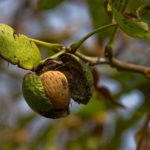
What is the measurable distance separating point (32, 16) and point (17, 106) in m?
0.73

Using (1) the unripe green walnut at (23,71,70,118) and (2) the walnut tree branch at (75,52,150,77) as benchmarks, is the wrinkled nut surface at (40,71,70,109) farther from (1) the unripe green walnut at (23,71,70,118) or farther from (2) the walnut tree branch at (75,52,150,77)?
(2) the walnut tree branch at (75,52,150,77)

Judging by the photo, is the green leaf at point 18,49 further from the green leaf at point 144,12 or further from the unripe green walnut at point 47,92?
the green leaf at point 144,12

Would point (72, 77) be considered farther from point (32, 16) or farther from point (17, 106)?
point (32, 16)

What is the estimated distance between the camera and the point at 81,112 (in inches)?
110

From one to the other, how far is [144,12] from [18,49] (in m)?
0.34

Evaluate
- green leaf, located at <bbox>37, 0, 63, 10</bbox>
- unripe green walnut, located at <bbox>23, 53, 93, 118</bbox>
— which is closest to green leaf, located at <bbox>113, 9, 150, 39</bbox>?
unripe green walnut, located at <bbox>23, 53, 93, 118</bbox>

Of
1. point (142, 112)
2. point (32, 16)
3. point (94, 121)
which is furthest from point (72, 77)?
point (32, 16)

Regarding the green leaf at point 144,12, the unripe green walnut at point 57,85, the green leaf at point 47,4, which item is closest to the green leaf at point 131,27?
the green leaf at point 144,12

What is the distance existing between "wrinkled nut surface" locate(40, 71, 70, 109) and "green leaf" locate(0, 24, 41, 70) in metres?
0.05

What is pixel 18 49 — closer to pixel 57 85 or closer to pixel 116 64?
pixel 57 85

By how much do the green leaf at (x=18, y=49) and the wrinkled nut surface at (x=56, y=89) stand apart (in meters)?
Result: 0.05

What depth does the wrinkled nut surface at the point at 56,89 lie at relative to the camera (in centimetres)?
130

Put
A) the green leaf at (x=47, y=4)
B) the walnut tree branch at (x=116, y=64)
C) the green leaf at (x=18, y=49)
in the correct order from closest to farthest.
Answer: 1. the green leaf at (x=18, y=49)
2. the walnut tree branch at (x=116, y=64)
3. the green leaf at (x=47, y=4)

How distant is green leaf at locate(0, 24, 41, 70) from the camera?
1297mm
